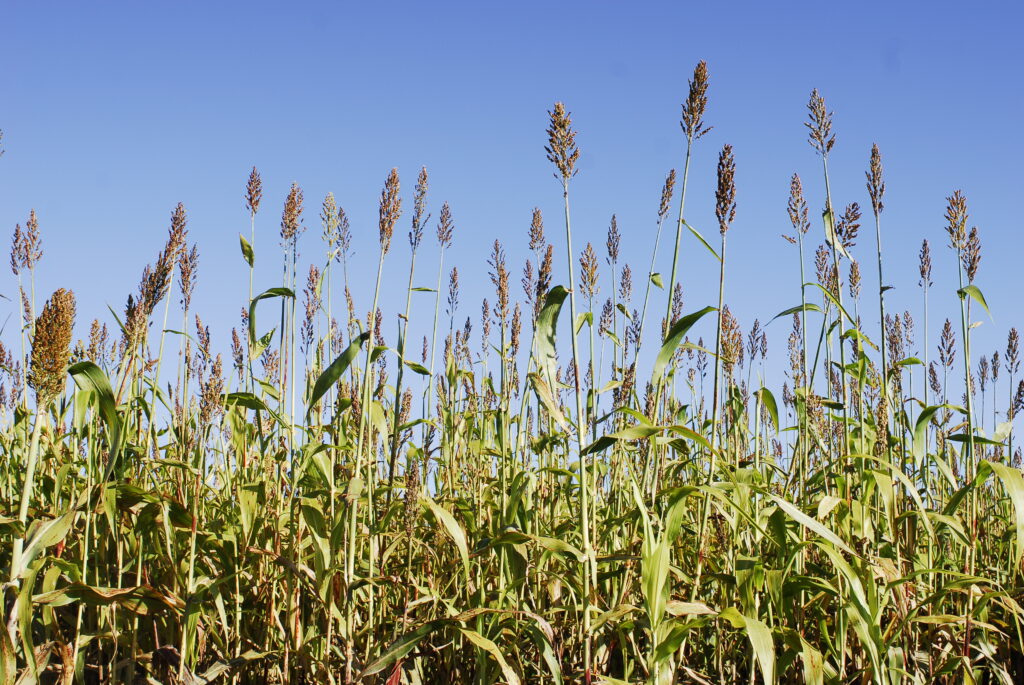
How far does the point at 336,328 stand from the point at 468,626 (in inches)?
60.8

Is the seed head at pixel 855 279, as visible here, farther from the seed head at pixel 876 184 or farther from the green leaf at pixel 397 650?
the green leaf at pixel 397 650

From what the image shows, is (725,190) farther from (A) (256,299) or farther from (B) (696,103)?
(A) (256,299)

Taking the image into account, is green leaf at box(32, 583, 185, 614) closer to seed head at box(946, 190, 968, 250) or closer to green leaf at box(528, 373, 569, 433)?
green leaf at box(528, 373, 569, 433)

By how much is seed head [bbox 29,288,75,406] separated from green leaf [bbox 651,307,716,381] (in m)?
1.25

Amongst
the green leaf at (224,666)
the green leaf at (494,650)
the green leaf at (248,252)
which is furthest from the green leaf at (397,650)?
the green leaf at (248,252)

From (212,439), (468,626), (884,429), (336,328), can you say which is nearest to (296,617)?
(468,626)

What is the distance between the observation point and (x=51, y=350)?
1.55 m

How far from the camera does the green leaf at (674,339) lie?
5.82 feet

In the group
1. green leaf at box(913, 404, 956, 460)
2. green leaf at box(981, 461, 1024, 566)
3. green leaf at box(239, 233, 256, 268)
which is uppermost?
green leaf at box(239, 233, 256, 268)

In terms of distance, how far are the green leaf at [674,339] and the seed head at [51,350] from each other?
1248 mm

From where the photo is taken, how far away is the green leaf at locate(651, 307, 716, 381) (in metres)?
1.77

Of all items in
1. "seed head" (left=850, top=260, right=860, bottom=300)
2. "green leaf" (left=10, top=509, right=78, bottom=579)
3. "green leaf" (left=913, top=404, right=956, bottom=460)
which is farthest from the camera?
"seed head" (left=850, top=260, right=860, bottom=300)

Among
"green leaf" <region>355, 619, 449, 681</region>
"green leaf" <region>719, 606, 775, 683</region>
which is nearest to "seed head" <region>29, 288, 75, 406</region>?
"green leaf" <region>355, 619, 449, 681</region>

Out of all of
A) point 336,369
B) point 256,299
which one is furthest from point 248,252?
point 336,369
